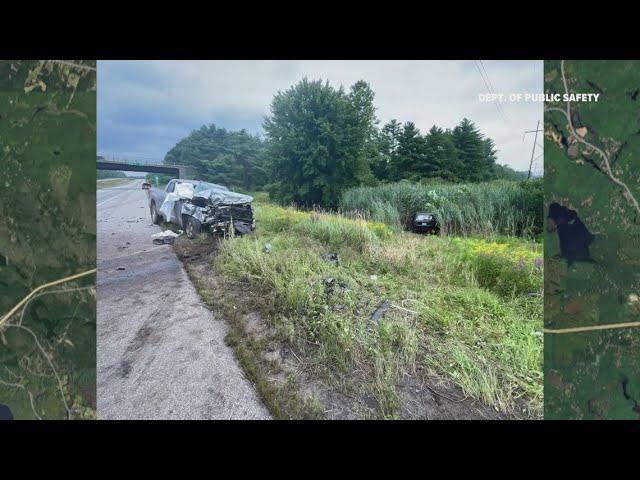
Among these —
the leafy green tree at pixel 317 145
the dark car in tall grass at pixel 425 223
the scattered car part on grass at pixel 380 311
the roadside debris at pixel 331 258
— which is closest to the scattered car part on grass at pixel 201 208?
the leafy green tree at pixel 317 145

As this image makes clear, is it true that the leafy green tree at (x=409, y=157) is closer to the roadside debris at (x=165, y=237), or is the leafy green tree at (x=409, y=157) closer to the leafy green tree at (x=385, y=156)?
the leafy green tree at (x=385, y=156)

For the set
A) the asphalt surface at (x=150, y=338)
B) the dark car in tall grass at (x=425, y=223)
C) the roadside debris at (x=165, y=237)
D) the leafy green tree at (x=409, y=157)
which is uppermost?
the leafy green tree at (x=409, y=157)

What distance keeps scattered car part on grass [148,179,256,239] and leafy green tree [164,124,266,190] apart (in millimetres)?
143

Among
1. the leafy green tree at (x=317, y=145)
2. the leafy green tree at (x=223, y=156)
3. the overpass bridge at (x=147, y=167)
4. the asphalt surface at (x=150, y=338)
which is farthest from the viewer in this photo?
the leafy green tree at (x=317, y=145)

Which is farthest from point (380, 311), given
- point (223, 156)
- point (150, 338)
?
point (223, 156)

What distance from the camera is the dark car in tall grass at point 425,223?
3.62 m

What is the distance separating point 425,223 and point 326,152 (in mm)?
2066

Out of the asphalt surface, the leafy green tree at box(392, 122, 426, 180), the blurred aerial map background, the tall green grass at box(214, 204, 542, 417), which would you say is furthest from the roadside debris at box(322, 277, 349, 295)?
the leafy green tree at box(392, 122, 426, 180)

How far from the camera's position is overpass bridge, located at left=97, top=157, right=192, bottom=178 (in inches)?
66.2

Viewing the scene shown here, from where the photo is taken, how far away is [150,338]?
1.73 metres

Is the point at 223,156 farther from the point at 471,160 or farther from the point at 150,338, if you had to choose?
the point at 471,160

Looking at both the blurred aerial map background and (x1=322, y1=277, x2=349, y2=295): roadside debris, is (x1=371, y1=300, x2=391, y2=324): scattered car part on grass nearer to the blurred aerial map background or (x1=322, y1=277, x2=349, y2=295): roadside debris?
(x1=322, y1=277, x2=349, y2=295): roadside debris

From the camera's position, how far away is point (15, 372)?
138 centimetres

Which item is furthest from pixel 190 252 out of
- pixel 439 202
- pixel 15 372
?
pixel 439 202
